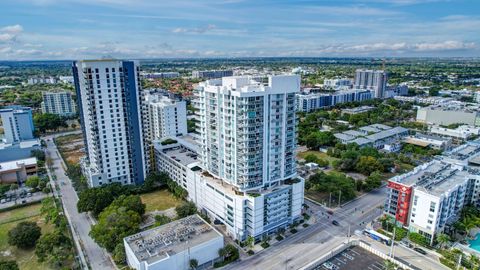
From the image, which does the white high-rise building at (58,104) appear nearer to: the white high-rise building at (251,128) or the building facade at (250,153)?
the building facade at (250,153)

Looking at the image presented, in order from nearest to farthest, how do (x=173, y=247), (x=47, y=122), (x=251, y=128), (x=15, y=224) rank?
(x=173, y=247) < (x=251, y=128) < (x=15, y=224) < (x=47, y=122)

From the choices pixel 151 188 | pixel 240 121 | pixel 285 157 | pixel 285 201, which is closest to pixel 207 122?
pixel 240 121

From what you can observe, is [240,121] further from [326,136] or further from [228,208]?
[326,136]

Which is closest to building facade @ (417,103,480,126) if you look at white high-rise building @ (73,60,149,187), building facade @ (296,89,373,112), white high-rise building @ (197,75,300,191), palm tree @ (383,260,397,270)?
building facade @ (296,89,373,112)

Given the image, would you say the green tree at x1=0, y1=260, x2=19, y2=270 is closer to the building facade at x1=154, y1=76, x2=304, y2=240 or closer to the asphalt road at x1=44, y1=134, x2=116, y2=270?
the asphalt road at x1=44, y1=134, x2=116, y2=270

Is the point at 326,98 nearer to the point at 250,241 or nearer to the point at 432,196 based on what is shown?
the point at 432,196

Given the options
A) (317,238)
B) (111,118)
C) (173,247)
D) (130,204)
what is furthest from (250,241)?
(111,118)
